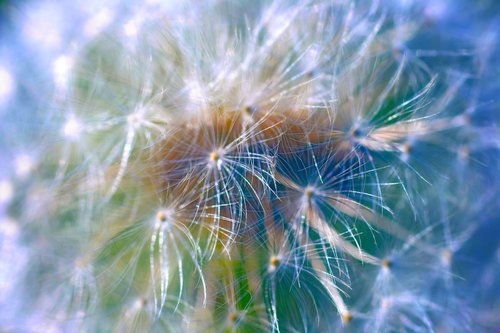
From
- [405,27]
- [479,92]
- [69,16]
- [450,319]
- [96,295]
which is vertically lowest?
[450,319]

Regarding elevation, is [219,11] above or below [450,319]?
above

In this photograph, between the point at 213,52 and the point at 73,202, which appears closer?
the point at 73,202

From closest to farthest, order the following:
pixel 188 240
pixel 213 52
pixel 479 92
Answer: pixel 188 240 < pixel 213 52 < pixel 479 92

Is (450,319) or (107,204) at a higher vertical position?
(107,204)

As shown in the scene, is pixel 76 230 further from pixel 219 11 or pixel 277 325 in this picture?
pixel 219 11

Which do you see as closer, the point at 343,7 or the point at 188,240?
the point at 188,240

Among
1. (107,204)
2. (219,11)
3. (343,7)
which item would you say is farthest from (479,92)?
(107,204)

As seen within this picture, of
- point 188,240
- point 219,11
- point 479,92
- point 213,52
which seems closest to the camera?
point 188,240

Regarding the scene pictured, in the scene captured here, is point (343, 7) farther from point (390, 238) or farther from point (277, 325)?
point (277, 325)

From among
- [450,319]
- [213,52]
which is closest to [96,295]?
A: [213,52]
